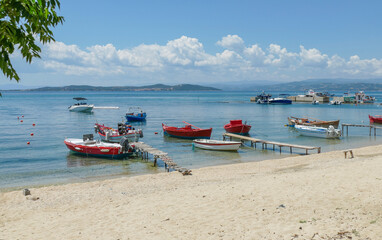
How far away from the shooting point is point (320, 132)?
134 feet

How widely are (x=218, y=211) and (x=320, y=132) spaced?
33.0 m

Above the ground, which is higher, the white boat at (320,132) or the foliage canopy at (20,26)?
the foliage canopy at (20,26)

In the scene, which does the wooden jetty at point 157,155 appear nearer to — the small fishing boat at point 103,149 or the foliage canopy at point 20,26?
the small fishing boat at point 103,149

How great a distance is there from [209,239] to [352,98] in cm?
12325

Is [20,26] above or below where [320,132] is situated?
above

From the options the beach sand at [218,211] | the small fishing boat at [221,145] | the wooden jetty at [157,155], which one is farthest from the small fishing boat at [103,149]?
the beach sand at [218,211]

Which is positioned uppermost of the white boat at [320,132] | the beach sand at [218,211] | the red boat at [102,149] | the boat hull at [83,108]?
the boat hull at [83,108]

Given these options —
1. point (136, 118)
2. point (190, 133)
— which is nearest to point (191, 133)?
point (190, 133)

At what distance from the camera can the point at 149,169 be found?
82.5ft

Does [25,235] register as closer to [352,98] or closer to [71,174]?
[71,174]

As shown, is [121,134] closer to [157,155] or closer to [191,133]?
[191,133]

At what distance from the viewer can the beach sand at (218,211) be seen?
925 centimetres

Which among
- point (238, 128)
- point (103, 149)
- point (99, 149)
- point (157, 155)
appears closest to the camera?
point (157, 155)

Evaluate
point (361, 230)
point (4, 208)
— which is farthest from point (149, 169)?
point (361, 230)
